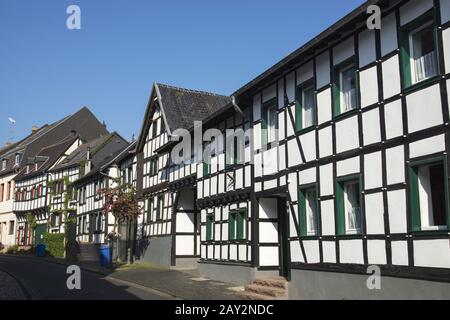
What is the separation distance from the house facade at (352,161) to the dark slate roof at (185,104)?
26.1 ft

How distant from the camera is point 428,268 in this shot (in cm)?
942

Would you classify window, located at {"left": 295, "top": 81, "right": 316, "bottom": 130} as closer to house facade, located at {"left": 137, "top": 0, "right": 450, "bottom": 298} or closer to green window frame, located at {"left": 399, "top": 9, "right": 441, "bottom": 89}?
house facade, located at {"left": 137, "top": 0, "right": 450, "bottom": 298}

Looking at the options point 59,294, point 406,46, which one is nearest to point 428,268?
point 406,46

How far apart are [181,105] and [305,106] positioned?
13437 millimetres

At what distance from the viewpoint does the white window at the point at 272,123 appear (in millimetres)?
15774

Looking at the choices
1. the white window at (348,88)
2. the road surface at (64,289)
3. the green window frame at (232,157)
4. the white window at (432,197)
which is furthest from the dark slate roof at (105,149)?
the white window at (432,197)

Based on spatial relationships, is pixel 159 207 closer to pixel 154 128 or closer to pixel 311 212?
pixel 154 128

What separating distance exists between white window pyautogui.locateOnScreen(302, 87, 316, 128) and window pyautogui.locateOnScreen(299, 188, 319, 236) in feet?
6.09

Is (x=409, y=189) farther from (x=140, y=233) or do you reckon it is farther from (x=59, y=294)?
(x=140, y=233)

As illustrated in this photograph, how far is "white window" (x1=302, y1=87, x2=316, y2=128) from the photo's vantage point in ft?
45.6

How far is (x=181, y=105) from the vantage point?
2691cm

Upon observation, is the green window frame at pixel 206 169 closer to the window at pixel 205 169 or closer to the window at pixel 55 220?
the window at pixel 205 169

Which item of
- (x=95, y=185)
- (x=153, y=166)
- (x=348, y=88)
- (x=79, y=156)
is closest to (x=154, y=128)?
(x=153, y=166)

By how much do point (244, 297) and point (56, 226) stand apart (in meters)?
34.9
